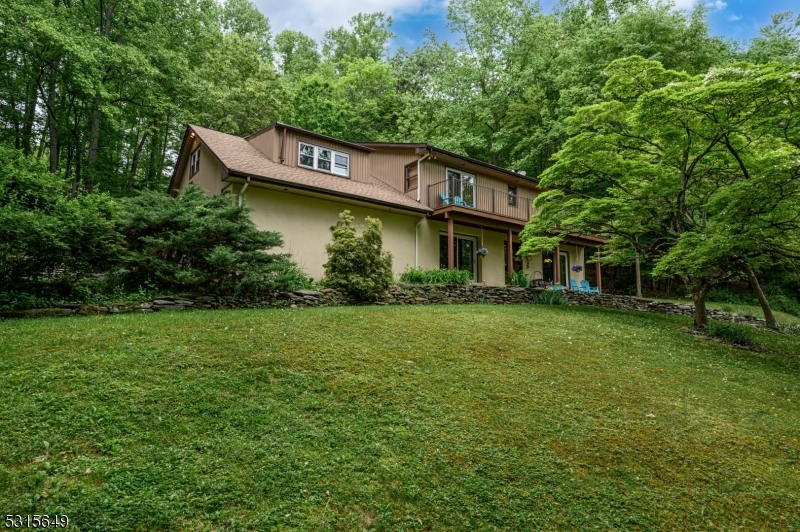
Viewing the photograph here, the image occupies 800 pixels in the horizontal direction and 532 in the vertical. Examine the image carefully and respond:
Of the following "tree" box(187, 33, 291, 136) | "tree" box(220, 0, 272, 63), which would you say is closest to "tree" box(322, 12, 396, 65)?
"tree" box(220, 0, 272, 63)

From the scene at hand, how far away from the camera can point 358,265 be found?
1038cm

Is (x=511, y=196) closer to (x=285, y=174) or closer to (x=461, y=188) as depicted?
(x=461, y=188)

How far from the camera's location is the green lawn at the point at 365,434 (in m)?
2.88

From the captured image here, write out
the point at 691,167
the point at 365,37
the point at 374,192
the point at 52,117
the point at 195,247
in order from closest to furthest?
the point at 195,247
the point at 691,167
the point at 374,192
the point at 52,117
the point at 365,37

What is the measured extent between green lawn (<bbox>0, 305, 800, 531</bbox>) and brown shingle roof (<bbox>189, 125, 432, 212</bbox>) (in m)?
6.15

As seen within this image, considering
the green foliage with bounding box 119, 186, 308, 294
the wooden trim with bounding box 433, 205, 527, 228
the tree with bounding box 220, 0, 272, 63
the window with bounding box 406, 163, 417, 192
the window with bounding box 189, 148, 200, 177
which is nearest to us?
the green foliage with bounding box 119, 186, 308, 294

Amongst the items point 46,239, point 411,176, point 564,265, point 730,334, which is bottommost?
point 730,334

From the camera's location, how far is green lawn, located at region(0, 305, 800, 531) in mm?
2885

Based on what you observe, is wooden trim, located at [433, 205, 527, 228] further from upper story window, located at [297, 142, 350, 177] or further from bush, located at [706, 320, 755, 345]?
bush, located at [706, 320, 755, 345]

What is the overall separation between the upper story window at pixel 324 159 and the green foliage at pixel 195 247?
540 cm

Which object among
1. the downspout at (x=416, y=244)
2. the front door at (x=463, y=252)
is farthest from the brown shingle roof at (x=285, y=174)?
the front door at (x=463, y=252)

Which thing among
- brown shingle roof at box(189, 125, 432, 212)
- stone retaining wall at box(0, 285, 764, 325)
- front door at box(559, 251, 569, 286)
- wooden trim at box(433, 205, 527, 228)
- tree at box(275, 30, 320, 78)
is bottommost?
stone retaining wall at box(0, 285, 764, 325)

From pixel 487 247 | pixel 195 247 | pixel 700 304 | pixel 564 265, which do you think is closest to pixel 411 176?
pixel 487 247

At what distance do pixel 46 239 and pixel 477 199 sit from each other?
13.5 metres
